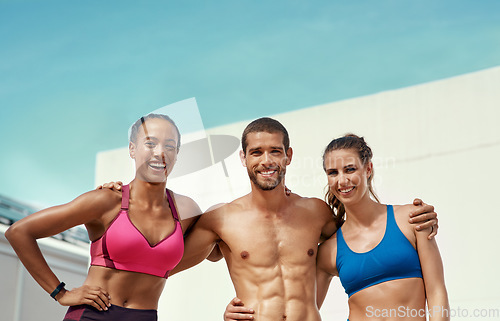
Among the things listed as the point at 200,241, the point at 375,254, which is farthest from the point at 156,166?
the point at 375,254

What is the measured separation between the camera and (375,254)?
2945 millimetres

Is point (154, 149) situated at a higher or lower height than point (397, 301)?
higher

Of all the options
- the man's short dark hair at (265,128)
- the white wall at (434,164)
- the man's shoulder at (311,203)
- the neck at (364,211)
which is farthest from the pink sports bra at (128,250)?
the white wall at (434,164)

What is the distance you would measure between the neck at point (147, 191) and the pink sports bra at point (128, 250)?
0.11 m

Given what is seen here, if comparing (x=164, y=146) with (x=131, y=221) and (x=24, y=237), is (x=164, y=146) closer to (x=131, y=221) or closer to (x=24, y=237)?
(x=131, y=221)

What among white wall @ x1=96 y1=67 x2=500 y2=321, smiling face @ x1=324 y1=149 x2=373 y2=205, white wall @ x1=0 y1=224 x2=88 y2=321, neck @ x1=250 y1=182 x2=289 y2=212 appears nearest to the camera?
smiling face @ x1=324 y1=149 x2=373 y2=205

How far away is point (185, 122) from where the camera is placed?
3.52 m

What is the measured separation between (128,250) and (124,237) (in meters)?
0.06

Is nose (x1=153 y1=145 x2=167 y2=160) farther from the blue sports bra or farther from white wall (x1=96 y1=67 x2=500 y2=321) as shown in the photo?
white wall (x1=96 y1=67 x2=500 y2=321)

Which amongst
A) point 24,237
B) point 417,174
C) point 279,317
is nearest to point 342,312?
point 417,174

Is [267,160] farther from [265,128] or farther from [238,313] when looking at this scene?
[238,313]

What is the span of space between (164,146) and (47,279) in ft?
2.84

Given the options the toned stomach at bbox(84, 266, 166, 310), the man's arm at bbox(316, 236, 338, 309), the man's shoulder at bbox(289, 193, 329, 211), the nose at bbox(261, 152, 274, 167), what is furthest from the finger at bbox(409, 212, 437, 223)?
the toned stomach at bbox(84, 266, 166, 310)

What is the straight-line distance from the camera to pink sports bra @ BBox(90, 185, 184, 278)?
2.90 meters
